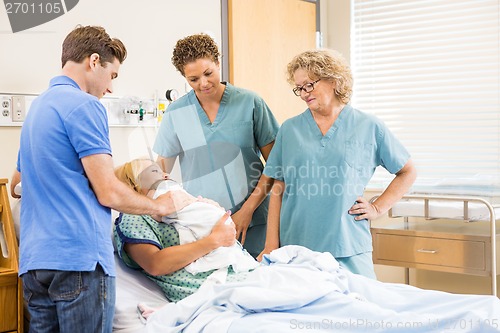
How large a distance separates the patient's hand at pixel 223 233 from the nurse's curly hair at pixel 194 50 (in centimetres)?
60

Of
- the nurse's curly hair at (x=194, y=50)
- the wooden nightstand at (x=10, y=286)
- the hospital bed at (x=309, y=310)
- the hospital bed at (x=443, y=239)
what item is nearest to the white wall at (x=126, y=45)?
the wooden nightstand at (x=10, y=286)

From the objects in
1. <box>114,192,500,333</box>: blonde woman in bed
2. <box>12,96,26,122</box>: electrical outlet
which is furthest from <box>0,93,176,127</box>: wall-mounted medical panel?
<box>114,192,500,333</box>: blonde woman in bed

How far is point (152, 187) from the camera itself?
6.58 feet

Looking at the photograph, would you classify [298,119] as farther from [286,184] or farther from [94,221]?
[94,221]

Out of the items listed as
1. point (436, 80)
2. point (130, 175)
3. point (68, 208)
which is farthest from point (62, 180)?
point (436, 80)

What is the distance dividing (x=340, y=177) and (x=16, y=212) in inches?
42.4

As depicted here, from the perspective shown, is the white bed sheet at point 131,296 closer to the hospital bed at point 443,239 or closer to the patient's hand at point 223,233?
the patient's hand at point 223,233

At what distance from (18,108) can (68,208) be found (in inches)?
36.4

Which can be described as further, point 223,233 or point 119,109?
point 119,109

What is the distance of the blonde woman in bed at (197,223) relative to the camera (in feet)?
6.21

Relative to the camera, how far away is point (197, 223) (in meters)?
1.93

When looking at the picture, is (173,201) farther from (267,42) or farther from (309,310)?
(267,42)

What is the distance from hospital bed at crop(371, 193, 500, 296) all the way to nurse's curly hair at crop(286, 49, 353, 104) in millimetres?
899

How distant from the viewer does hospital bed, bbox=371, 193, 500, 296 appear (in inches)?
112
